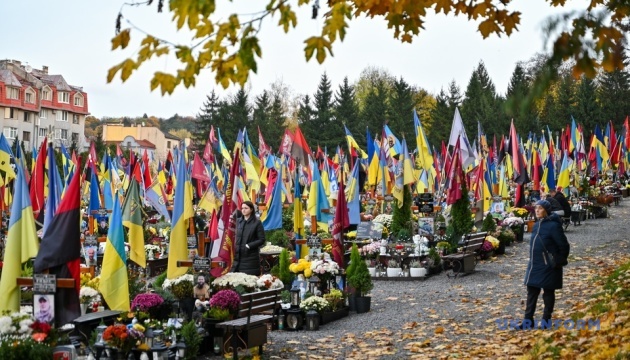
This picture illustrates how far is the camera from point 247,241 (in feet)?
46.5

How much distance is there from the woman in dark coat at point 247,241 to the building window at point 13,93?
74.5 meters

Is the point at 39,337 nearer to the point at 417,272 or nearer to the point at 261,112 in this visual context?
the point at 417,272

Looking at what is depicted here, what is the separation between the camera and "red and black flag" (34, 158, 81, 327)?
8.93 m

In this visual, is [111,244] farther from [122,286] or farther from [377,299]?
[377,299]

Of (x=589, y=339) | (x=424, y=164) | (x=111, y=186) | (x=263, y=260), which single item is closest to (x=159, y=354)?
(x=589, y=339)

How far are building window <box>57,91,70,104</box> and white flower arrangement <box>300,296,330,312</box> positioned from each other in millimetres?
85243

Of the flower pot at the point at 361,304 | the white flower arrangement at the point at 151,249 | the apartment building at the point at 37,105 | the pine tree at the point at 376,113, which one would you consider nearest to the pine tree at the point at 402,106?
the pine tree at the point at 376,113

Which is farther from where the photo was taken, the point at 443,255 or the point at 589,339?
the point at 443,255

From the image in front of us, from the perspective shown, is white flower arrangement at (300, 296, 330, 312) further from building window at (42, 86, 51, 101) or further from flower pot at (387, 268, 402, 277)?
building window at (42, 86, 51, 101)

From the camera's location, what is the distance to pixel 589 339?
362 inches

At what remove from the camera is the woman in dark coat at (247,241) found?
46.5ft

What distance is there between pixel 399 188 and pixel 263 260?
5.04 meters

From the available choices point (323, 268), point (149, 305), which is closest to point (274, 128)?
point (323, 268)

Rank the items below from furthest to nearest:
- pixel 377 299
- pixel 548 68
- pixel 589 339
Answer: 1. pixel 377 299
2. pixel 589 339
3. pixel 548 68
